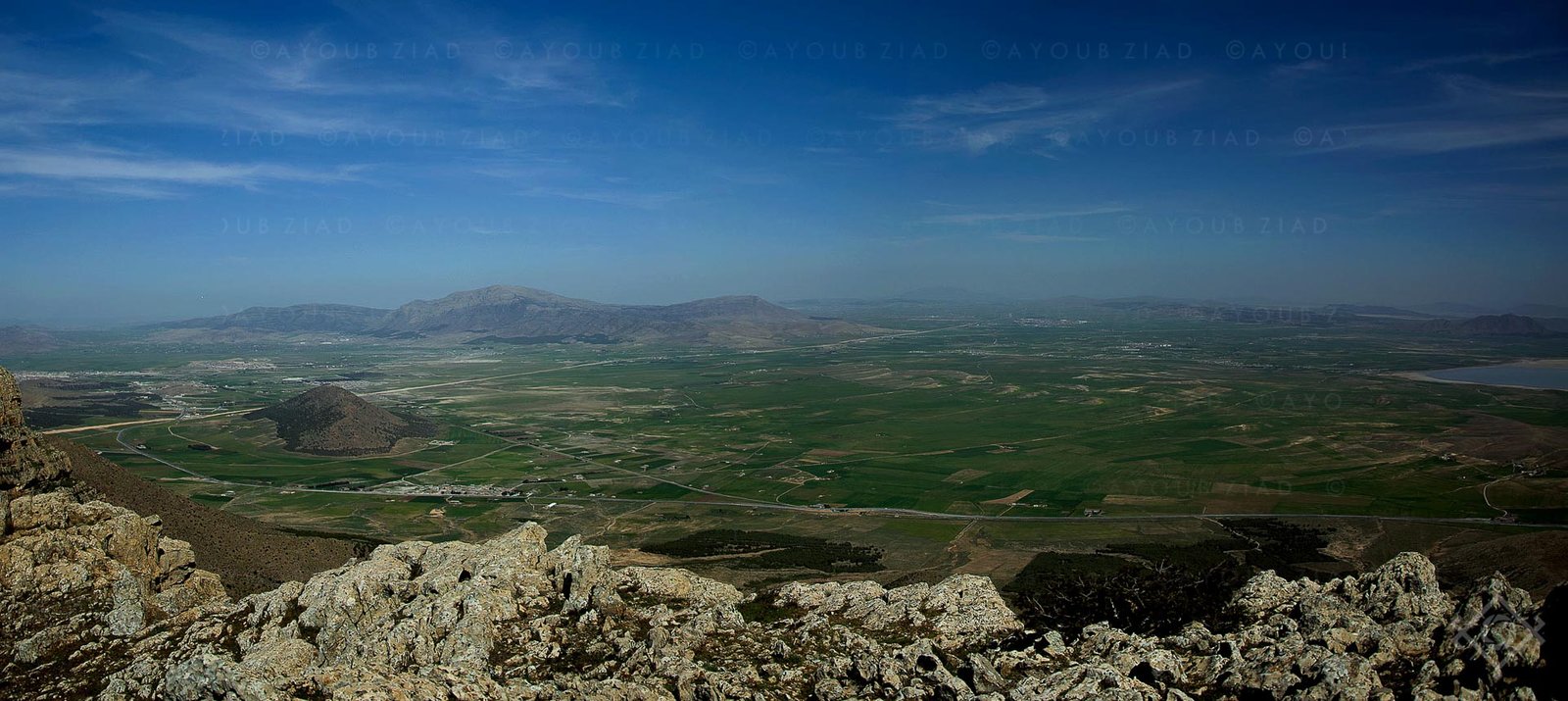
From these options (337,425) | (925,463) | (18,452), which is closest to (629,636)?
(18,452)

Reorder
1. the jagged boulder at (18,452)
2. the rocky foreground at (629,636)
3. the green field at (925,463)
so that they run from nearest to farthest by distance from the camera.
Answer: the rocky foreground at (629,636)
the jagged boulder at (18,452)
the green field at (925,463)

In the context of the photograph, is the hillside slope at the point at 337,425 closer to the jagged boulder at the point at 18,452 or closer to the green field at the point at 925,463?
the green field at the point at 925,463

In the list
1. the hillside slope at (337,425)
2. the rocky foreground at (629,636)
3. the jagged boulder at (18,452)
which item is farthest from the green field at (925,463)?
the rocky foreground at (629,636)

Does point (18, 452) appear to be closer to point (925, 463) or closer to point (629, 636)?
point (629, 636)

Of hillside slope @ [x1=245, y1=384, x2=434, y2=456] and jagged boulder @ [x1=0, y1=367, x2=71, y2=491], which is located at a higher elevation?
jagged boulder @ [x1=0, y1=367, x2=71, y2=491]

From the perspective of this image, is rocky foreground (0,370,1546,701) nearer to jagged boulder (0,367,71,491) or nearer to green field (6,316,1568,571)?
jagged boulder (0,367,71,491)

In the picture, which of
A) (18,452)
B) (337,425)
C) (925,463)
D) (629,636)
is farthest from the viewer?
(337,425)

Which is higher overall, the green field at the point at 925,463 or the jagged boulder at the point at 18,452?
the jagged boulder at the point at 18,452

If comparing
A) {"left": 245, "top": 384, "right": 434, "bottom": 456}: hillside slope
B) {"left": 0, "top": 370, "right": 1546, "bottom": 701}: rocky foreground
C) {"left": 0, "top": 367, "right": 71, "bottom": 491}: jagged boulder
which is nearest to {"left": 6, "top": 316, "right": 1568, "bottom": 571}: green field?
{"left": 245, "top": 384, "right": 434, "bottom": 456}: hillside slope

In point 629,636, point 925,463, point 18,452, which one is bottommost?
point 925,463

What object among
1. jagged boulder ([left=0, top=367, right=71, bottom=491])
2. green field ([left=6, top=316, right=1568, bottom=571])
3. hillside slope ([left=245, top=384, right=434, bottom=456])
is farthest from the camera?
hillside slope ([left=245, top=384, right=434, bottom=456])
